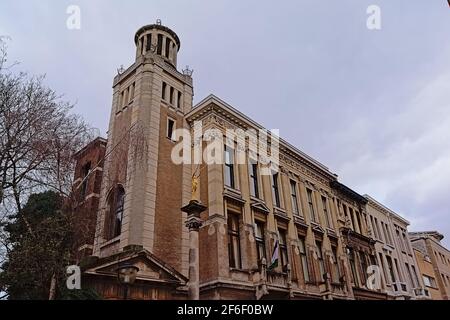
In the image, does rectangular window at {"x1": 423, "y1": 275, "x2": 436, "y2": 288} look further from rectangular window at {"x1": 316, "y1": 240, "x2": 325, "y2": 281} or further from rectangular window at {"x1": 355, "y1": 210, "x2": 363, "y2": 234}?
rectangular window at {"x1": 316, "y1": 240, "x2": 325, "y2": 281}

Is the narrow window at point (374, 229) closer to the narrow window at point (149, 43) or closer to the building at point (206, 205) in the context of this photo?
the building at point (206, 205)

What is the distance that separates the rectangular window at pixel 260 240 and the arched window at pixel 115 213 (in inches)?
300

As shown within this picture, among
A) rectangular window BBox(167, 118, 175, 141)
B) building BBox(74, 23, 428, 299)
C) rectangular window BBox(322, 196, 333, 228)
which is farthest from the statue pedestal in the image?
rectangular window BBox(322, 196, 333, 228)

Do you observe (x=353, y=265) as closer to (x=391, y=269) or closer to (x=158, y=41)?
Result: (x=391, y=269)

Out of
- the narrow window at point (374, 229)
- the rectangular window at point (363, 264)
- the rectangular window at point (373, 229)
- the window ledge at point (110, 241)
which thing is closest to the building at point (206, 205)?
the window ledge at point (110, 241)

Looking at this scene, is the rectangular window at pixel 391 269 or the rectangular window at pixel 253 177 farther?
the rectangular window at pixel 391 269

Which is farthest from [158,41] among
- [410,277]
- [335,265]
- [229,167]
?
[410,277]

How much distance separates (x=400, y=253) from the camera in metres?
35.0

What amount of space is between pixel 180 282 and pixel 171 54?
1737cm

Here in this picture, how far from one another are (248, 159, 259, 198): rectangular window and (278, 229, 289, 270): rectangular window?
9.59 ft

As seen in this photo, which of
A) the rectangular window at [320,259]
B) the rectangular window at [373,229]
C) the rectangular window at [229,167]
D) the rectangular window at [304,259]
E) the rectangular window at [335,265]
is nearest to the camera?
the rectangular window at [229,167]

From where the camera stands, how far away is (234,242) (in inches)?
749

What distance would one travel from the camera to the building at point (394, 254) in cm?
3100

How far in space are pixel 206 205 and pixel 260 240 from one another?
3956 millimetres
